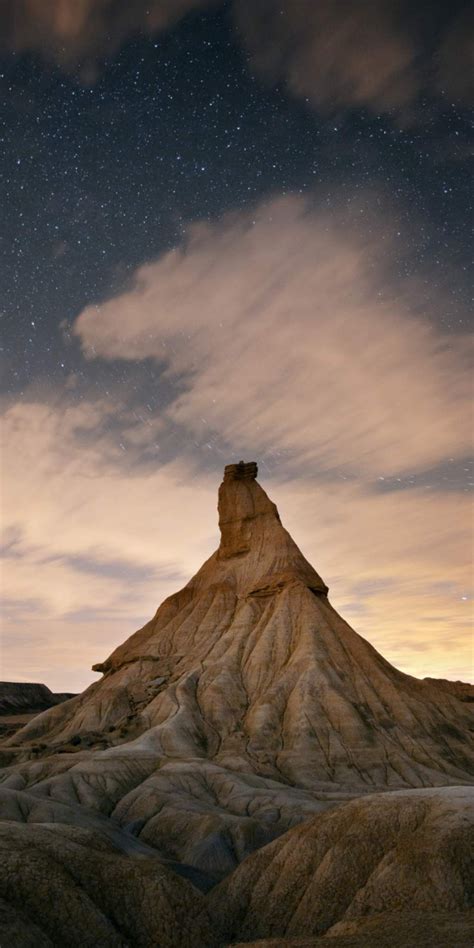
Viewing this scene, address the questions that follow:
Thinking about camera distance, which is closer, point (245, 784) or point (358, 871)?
point (358, 871)

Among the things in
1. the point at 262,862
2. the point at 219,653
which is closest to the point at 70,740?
the point at 219,653

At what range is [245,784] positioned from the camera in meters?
62.7

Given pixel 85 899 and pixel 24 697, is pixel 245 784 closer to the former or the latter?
pixel 85 899

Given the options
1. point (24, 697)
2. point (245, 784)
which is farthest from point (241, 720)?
point (24, 697)

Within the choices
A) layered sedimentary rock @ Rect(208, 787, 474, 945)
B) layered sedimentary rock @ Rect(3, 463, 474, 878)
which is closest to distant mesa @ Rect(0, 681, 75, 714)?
layered sedimentary rock @ Rect(3, 463, 474, 878)

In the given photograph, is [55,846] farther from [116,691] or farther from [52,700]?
[52,700]

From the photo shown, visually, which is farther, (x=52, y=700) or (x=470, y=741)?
(x=52, y=700)

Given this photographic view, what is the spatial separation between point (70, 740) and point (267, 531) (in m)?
43.4

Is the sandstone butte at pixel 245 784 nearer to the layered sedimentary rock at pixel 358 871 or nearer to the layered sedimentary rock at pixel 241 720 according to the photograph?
the layered sedimentary rock at pixel 358 871

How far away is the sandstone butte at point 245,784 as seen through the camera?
2541 cm

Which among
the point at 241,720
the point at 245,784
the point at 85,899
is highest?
the point at 241,720

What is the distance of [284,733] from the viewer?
3076 inches

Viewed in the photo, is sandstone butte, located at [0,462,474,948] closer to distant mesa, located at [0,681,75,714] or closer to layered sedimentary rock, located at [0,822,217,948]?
layered sedimentary rock, located at [0,822,217,948]

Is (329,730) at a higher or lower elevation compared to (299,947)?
higher
